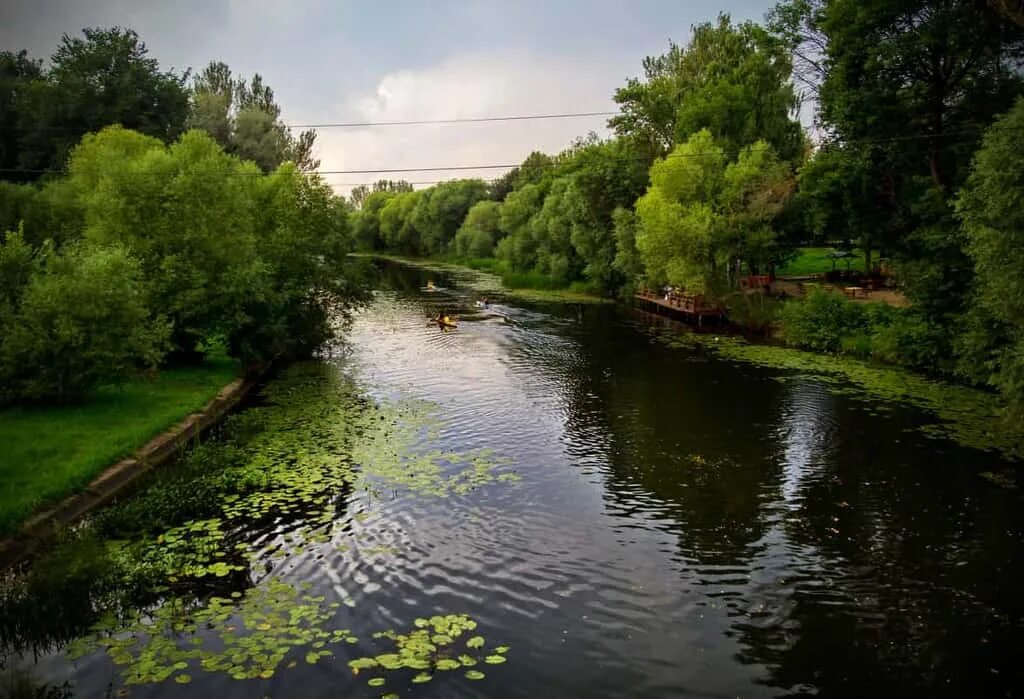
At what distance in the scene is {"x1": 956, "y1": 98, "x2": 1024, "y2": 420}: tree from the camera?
66.5 ft

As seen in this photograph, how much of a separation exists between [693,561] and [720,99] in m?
48.3

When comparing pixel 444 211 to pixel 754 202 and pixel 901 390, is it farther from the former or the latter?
pixel 901 390

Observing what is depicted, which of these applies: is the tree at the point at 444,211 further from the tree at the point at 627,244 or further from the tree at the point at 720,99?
the tree at the point at 627,244

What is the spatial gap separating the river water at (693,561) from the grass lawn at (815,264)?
3310 cm

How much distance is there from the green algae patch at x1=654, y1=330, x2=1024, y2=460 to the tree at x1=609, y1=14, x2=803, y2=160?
22.0 m

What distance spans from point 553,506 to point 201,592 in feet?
25.2

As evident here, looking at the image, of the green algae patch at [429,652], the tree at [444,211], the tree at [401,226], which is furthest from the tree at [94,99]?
the tree at [401,226]

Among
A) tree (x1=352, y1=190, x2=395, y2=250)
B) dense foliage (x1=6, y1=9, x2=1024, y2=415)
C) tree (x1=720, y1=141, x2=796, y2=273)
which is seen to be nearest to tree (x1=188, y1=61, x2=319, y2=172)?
dense foliage (x1=6, y1=9, x2=1024, y2=415)

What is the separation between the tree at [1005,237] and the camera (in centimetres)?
2027

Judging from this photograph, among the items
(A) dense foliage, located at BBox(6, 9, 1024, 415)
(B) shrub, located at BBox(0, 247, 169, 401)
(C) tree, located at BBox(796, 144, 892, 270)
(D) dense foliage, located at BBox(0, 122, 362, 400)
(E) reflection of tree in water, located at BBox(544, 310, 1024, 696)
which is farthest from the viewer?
(C) tree, located at BBox(796, 144, 892, 270)

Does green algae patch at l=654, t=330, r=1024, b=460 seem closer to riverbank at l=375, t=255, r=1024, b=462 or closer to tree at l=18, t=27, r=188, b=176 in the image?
riverbank at l=375, t=255, r=1024, b=462

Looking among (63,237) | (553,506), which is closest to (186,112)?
(63,237)

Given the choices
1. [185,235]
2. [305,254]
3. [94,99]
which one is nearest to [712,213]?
[305,254]

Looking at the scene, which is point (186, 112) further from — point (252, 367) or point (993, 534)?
point (993, 534)
